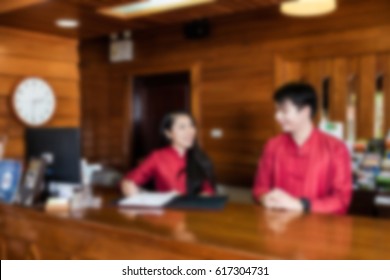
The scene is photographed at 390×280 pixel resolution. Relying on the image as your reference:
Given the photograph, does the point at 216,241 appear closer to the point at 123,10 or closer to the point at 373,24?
the point at 123,10

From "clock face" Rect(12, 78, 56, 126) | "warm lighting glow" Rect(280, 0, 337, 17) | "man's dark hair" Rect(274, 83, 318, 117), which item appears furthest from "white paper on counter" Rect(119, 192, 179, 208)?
"warm lighting glow" Rect(280, 0, 337, 17)

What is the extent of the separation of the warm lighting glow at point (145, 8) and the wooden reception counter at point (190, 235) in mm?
1319

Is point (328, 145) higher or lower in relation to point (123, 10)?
lower

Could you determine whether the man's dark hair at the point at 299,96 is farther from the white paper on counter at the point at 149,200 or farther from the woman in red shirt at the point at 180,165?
the white paper on counter at the point at 149,200

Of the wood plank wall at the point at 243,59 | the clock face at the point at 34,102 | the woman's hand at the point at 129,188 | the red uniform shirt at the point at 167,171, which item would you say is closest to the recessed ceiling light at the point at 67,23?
the clock face at the point at 34,102

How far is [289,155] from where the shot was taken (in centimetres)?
244

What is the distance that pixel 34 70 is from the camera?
11.3 ft

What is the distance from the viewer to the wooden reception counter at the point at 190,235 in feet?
5.00

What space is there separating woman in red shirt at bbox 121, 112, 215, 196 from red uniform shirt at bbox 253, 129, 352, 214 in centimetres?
40

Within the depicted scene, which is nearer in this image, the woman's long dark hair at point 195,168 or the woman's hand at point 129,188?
the woman's hand at point 129,188

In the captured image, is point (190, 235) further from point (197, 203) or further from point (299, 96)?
point (299, 96)

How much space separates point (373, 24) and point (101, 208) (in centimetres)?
322
